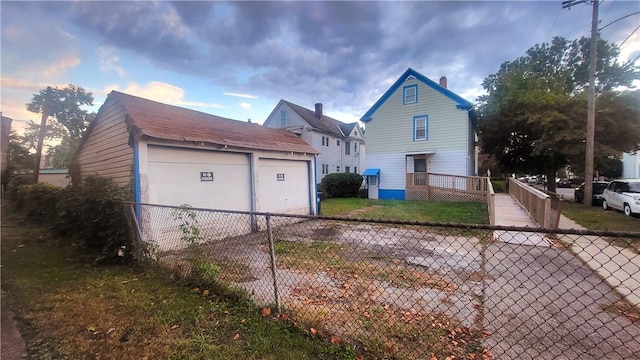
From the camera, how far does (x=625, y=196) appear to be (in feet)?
37.3

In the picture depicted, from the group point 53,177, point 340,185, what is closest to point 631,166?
point 340,185

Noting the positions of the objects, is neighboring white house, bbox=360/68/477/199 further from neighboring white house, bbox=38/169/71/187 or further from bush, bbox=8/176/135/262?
neighboring white house, bbox=38/169/71/187

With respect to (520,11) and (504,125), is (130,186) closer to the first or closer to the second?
(520,11)

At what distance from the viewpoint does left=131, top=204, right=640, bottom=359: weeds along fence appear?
2852mm

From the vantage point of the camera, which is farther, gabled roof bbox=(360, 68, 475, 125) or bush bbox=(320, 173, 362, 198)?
bush bbox=(320, 173, 362, 198)

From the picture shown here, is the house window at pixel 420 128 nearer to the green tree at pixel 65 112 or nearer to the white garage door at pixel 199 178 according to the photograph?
the white garage door at pixel 199 178

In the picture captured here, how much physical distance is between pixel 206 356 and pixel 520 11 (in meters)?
13.2

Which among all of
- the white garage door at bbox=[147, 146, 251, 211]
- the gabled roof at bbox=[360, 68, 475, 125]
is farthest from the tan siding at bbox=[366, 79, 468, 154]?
the white garage door at bbox=[147, 146, 251, 211]

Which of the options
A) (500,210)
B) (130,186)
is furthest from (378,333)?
(500,210)

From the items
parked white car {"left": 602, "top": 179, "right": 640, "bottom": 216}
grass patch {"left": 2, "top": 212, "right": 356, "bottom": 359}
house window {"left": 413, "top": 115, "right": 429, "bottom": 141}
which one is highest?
house window {"left": 413, "top": 115, "right": 429, "bottom": 141}

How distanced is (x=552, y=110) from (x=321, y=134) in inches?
660

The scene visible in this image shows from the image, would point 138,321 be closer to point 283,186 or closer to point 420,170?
point 283,186

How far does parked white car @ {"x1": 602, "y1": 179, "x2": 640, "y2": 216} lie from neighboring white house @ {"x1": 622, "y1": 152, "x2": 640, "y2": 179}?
24.4 meters

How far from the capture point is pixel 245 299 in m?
3.74
